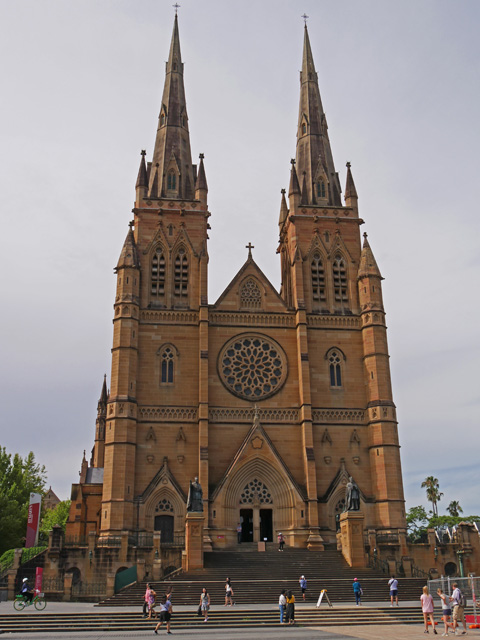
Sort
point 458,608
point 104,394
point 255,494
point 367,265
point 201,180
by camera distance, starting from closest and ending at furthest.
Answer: point 458,608
point 255,494
point 367,265
point 201,180
point 104,394

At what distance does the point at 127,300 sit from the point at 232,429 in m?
10.2

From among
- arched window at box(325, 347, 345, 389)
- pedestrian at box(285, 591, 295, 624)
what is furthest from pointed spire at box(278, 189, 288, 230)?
pedestrian at box(285, 591, 295, 624)

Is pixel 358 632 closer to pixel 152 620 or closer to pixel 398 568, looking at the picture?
pixel 152 620

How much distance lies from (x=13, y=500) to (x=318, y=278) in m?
25.0

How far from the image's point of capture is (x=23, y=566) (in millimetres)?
35906

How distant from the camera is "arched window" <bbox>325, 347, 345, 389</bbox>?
42.9 meters

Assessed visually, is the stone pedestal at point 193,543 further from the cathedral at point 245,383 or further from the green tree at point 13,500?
the green tree at point 13,500

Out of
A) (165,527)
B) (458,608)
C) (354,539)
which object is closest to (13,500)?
(165,527)

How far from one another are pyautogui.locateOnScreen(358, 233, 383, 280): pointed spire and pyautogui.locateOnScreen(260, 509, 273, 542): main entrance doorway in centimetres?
1627

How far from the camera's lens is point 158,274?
44344 millimetres

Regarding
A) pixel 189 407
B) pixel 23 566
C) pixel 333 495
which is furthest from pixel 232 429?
pixel 23 566

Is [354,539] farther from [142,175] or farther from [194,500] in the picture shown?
[142,175]

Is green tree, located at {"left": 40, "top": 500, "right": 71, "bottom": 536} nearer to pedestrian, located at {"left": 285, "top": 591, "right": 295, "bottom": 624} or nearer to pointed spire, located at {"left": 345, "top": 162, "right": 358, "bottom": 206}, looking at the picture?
pointed spire, located at {"left": 345, "top": 162, "right": 358, "bottom": 206}

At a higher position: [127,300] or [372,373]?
[127,300]
